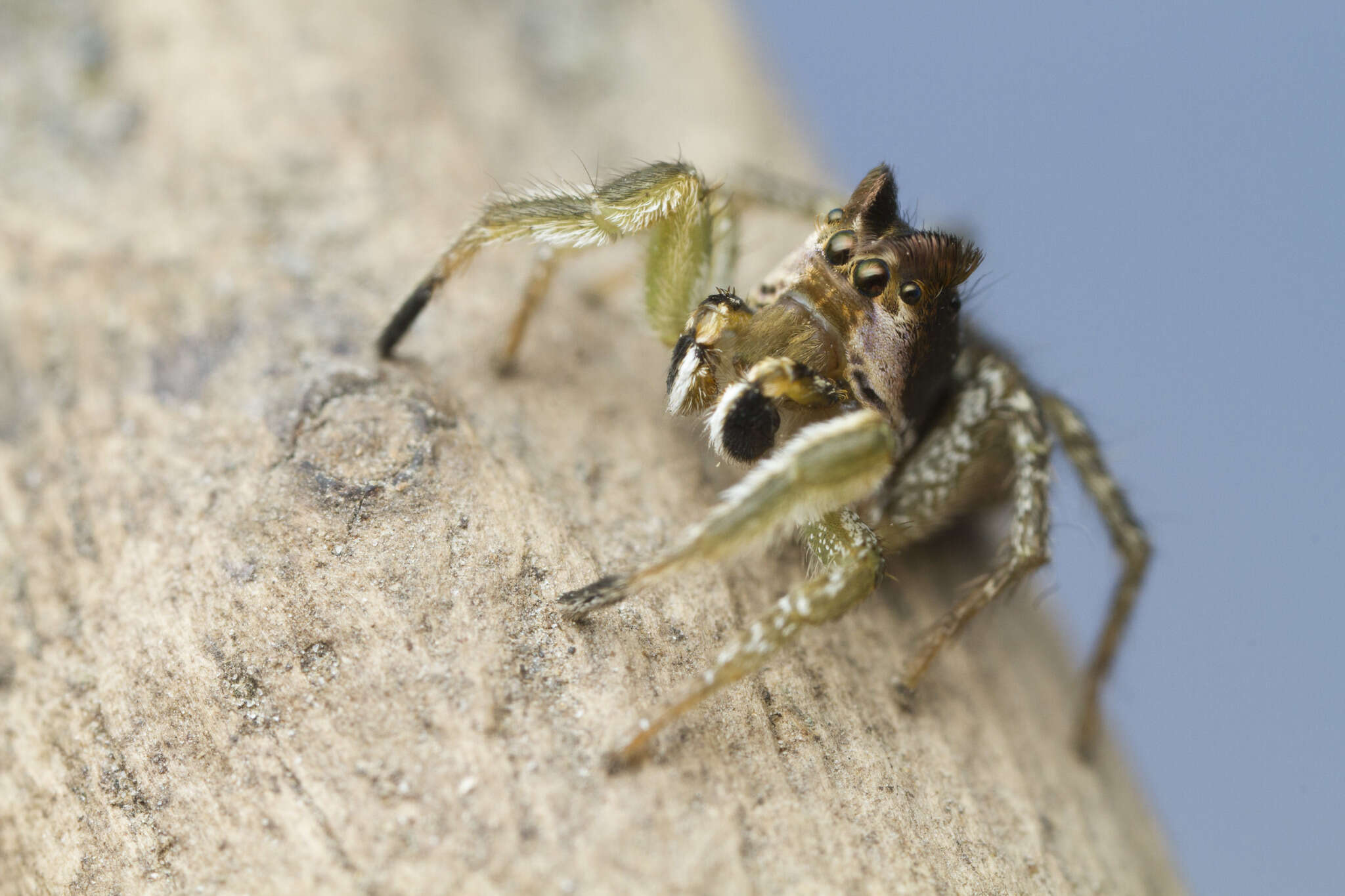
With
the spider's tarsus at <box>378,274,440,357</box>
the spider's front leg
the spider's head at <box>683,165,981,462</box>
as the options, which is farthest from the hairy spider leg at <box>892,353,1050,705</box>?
the spider's tarsus at <box>378,274,440,357</box>

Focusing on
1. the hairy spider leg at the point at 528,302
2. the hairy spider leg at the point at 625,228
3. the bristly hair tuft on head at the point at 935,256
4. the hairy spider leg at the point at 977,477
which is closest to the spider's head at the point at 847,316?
the bristly hair tuft on head at the point at 935,256

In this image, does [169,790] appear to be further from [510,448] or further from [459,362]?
[459,362]

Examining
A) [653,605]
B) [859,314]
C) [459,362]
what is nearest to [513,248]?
[459,362]

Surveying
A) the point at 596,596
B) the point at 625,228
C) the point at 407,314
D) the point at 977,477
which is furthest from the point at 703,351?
the point at 977,477

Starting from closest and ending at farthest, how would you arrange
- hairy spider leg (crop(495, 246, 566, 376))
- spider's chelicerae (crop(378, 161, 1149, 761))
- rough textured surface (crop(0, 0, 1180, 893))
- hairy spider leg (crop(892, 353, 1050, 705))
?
1. rough textured surface (crop(0, 0, 1180, 893))
2. spider's chelicerae (crop(378, 161, 1149, 761))
3. hairy spider leg (crop(892, 353, 1050, 705))
4. hairy spider leg (crop(495, 246, 566, 376))

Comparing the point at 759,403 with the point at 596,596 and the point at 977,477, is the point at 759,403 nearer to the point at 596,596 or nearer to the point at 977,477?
the point at 596,596

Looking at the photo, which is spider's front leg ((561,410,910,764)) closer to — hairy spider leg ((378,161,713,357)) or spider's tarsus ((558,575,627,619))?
spider's tarsus ((558,575,627,619))
